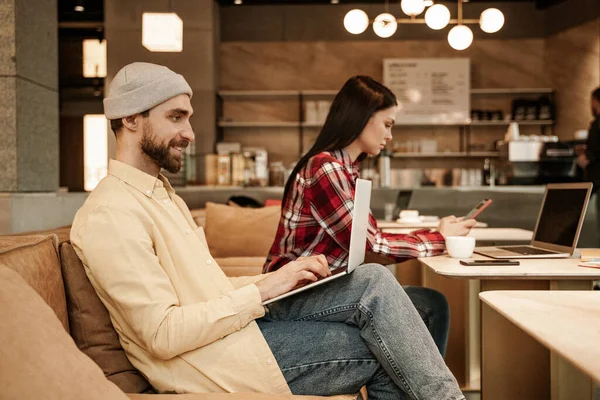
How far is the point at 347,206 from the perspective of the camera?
2.05 m

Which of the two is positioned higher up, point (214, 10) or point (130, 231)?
point (214, 10)

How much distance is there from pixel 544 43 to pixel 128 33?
5226 mm

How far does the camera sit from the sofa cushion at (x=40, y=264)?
1.30 m

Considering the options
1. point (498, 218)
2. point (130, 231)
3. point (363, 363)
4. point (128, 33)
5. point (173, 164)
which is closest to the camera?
point (130, 231)

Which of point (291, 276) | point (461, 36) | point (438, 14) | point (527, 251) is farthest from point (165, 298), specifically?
point (461, 36)

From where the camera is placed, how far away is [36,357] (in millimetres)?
943

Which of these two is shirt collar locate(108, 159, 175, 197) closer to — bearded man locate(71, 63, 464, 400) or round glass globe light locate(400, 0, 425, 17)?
bearded man locate(71, 63, 464, 400)

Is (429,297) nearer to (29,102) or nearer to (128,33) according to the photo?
(29,102)

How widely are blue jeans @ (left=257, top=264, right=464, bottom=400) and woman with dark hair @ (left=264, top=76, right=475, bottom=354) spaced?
0.42m

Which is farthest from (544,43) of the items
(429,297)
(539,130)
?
(429,297)

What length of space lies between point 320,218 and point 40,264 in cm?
92

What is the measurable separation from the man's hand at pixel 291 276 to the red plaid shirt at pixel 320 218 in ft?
1.25

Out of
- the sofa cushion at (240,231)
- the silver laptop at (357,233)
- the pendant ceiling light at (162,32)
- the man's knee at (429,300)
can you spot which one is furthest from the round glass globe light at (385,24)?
the silver laptop at (357,233)

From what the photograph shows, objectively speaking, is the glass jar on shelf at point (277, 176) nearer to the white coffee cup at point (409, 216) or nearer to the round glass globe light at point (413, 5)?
the round glass globe light at point (413, 5)
